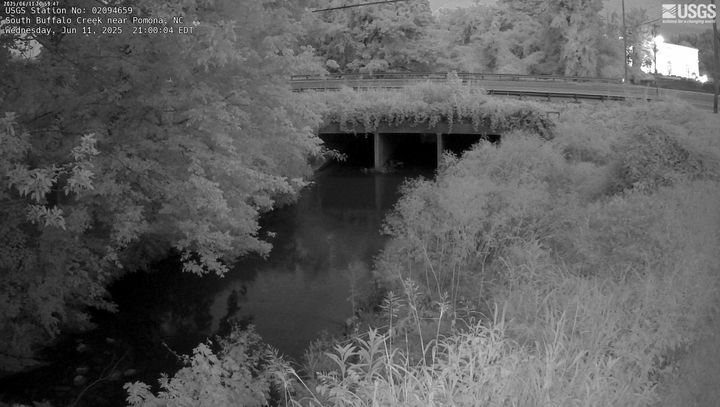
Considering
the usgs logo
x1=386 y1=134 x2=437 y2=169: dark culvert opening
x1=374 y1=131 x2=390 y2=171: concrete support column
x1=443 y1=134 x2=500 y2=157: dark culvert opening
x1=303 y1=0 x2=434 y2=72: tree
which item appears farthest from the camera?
x1=303 y1=0 x2=434 y2=72: tree

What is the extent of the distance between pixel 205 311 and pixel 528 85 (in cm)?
2711

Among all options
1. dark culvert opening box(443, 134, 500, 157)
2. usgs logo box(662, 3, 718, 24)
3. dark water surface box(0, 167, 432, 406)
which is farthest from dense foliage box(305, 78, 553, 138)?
usgs logo box(662, 3, 718, 24)

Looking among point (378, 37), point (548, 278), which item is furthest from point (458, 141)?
point (548, 278)

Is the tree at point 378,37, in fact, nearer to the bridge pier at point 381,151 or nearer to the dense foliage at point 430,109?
the bridge pier at point 381,151

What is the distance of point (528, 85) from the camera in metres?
37.2

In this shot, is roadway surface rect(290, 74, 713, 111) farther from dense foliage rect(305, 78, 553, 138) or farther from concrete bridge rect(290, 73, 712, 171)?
dense foliage rect(305, 78, 553, 138)

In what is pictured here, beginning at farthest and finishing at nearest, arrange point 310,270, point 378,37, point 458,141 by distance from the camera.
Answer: point 378,37, point 458,141, point 310,270

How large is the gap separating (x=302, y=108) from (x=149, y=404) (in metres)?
9.11

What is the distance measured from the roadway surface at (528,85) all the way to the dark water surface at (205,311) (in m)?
13.7

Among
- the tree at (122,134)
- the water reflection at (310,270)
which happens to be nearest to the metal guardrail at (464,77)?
the water reflection at (310,270)

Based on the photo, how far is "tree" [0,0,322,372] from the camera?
11203mm

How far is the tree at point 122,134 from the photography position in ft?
36.8

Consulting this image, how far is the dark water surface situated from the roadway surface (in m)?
13.7

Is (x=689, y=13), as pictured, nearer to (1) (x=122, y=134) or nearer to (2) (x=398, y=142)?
(2) (x=398, y=142)
